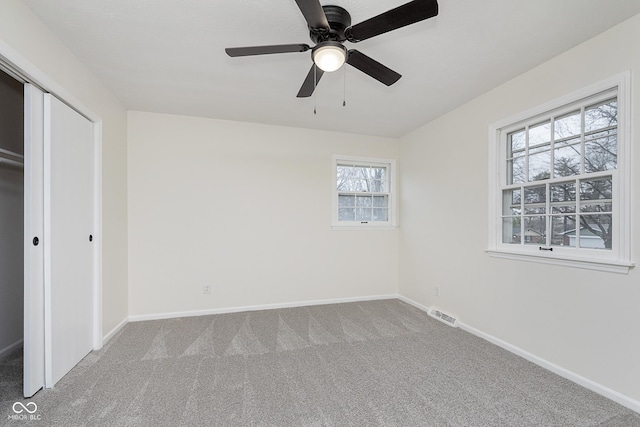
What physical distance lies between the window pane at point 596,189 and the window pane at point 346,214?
8.40 ft

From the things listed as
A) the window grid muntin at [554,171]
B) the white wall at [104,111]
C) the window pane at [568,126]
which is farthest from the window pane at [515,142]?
the white wall at [104,111]

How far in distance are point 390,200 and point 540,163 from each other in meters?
2.08

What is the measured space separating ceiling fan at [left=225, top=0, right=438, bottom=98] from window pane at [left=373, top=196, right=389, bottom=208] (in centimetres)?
252

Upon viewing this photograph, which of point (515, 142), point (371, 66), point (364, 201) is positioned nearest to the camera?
point (371, 66)

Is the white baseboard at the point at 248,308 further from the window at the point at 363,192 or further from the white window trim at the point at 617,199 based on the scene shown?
the white window trim at the point at 617,199

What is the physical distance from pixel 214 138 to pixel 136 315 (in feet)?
7.70

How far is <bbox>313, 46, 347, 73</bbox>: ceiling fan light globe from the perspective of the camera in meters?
1.61

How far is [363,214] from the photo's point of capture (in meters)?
4.27

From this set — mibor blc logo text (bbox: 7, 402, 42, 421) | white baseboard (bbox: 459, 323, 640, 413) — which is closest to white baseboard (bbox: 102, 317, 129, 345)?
mibor blc logo text (bbox: 7, 402, 42, 421)

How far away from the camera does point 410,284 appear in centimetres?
404

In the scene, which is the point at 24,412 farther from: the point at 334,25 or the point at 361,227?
the point at 361,227

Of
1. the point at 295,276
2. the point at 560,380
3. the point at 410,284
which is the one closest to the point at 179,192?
the point at 295,276

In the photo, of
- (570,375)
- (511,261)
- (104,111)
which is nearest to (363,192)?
(511,261)

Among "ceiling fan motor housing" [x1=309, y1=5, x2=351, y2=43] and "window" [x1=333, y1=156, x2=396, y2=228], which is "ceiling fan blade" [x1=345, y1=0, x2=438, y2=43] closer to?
"ceiling fan motor housing" [x1=309, y1=5, x2=351, y2=43]
